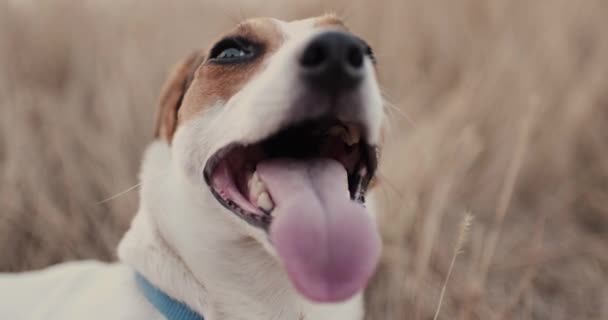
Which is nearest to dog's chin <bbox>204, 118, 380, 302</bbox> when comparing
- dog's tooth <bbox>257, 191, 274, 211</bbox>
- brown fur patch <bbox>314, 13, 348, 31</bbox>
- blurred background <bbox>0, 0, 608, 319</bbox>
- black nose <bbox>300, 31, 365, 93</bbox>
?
dog's tooth <bbox>257, 191, 274, 211</bbox>

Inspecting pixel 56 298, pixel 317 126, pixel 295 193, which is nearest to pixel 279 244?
pixel 295 193

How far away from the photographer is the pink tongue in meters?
1.67

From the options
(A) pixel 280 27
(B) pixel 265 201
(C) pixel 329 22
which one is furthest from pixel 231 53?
(B) pixel 265 201

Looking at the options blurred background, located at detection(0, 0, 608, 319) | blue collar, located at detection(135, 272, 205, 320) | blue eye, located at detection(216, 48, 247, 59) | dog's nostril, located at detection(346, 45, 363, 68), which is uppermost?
dog's nostril, located at detection(346, 45, 363, 68)

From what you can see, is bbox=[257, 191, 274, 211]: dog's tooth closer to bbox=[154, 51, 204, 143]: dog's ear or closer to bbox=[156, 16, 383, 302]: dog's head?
bbox=[156, 16, 383, 302]: dog's head

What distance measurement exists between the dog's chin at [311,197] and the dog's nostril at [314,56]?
0.13 meters

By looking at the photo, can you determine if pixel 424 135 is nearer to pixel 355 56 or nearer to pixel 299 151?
pixel 299 151

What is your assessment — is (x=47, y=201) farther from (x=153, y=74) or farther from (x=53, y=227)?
(x=153, y=74)

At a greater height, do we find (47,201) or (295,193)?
(295,193)

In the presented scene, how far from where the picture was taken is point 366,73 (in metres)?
1.74

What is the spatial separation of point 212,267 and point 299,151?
1.40 feet

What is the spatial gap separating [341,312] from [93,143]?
2040 millimetres

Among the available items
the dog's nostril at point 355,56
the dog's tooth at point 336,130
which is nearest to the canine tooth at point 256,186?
the dog's tooth at point 336,130

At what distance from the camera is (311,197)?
1733mm
